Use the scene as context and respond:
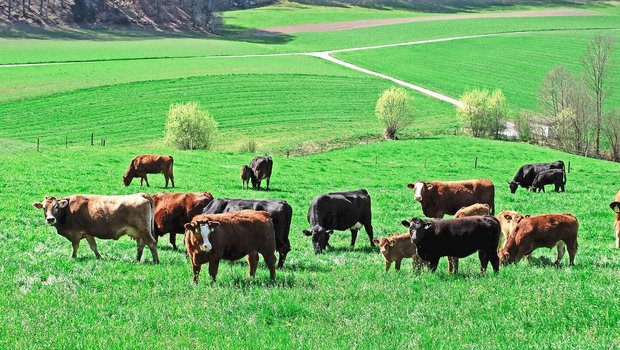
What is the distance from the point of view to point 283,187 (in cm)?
3709

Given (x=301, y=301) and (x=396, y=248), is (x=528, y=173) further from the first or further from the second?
(x=301, y=301)

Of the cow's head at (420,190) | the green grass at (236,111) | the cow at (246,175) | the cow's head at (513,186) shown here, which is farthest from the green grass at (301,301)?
the green grass at (236,111)

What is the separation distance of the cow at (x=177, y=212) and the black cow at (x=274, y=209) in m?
0.80

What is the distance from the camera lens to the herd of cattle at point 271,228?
1515 cm

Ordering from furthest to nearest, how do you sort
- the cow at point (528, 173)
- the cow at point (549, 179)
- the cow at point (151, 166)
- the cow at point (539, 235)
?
1. the cow at point (528, 173)
2. the cow at point (549, 179)
3. the cow at point (151, 166)
4. the cow at point (539, 235)

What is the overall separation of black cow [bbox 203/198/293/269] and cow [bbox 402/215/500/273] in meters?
3.42

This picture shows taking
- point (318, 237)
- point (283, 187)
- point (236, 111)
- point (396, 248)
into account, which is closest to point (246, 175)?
point (283, 187)

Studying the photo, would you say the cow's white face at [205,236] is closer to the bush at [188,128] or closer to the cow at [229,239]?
the cow at [229,239]

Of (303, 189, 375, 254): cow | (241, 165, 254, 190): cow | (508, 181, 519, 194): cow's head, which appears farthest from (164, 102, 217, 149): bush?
(303, 189, 375, 254): cow

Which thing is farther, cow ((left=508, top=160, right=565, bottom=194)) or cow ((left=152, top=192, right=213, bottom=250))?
cow ((left=508, top=160, right=565, bottom=194))

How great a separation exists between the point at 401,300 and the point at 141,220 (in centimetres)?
712

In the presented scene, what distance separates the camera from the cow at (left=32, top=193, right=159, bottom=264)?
1775 centimetres

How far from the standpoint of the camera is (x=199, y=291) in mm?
13719

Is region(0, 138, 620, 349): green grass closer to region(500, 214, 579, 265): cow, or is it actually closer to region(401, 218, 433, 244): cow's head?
region(500, 214, 579, 265): cow
